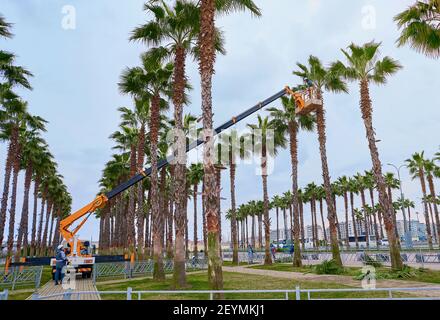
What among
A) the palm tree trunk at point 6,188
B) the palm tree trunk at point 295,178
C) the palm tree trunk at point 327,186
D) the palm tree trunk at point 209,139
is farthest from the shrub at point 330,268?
the palm tree trunk at point 6,188

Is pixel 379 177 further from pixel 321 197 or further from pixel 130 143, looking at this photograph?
pixel 321 197

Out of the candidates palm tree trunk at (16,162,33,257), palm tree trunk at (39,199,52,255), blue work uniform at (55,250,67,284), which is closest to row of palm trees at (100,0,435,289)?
blue work uniform at (55,250,67,284)

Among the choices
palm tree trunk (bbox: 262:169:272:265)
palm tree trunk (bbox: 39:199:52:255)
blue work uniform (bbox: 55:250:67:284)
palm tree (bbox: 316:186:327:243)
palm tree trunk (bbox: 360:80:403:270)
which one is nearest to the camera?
blue work uniform (bbox: 55:250:67:284)

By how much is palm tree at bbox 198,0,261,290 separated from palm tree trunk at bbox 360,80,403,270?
37.0 ft

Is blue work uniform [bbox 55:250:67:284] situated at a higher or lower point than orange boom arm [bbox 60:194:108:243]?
lower

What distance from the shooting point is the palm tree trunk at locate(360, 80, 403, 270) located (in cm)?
2033

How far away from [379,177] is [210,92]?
1389cm

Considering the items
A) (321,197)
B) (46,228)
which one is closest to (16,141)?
(46,228)

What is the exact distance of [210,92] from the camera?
14406 mm

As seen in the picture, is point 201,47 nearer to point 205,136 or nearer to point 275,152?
point 205,136

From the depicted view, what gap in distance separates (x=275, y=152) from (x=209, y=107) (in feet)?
82.9

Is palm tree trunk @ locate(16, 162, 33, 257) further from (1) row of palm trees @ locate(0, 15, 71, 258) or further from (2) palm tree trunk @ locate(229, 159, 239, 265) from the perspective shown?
(2) palm tree trunk @ locate(229, 159, 239, 265)
